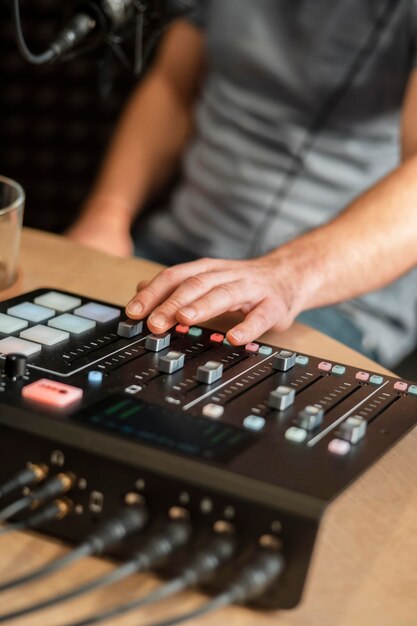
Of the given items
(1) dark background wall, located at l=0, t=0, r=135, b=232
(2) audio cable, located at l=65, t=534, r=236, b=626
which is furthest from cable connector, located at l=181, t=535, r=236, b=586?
(1) dark background wall, located at l=0, t=0, r=135, b=232

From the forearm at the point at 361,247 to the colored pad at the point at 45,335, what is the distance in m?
0.26

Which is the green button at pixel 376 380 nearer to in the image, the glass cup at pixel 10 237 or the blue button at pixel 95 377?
the blue button at pixel 95 377

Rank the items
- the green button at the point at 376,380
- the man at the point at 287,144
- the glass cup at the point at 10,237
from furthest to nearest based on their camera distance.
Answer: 1. the man at the point at 287,144
2. the glass cup at the point at 10,237
3. the green button at the point at 376,380

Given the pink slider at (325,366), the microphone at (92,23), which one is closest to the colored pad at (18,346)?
the pink slider at (325,366)

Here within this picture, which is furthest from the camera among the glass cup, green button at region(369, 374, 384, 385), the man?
the man

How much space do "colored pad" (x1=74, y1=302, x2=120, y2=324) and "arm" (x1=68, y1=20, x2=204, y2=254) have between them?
0.63 m

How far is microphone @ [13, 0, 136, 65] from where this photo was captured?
0.95 meters

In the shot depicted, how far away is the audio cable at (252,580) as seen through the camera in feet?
1.71

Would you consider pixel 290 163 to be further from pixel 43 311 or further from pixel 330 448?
pixel 330 448

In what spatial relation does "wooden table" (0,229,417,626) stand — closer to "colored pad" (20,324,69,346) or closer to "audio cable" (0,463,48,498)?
"audio cable" (0,463,48,498)

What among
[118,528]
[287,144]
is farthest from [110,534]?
[287,144]

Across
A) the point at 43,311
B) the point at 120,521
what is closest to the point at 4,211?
the point at 43,311

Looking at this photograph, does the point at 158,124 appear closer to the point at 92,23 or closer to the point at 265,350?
the point at 92,23

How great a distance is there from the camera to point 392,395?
0.71 metres
